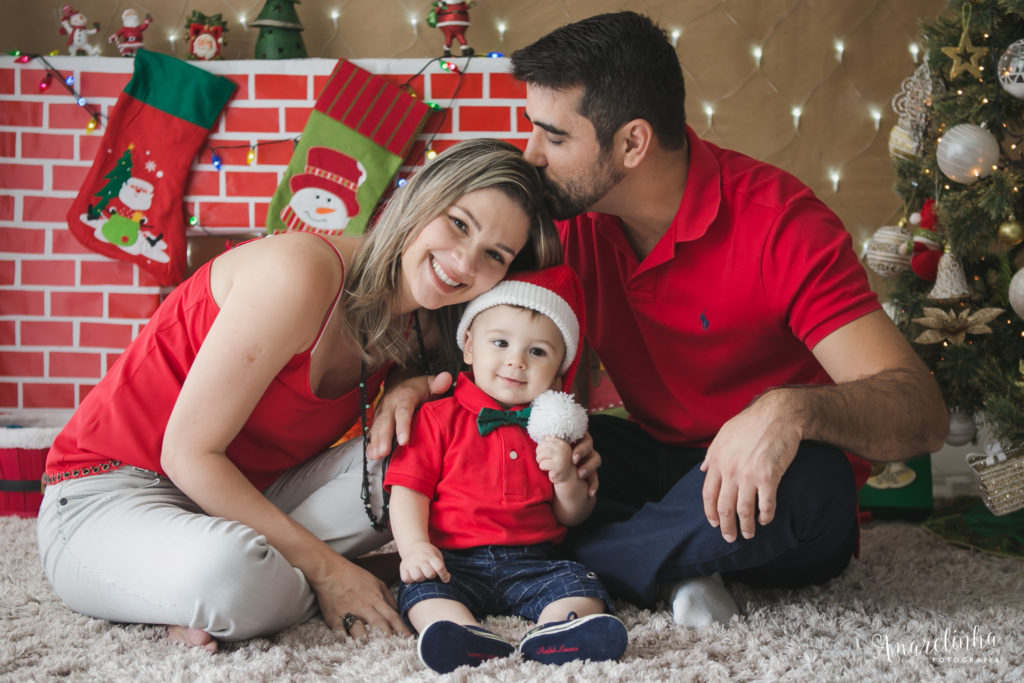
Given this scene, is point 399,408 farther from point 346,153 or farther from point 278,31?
point 278,31

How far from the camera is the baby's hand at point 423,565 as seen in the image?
4.17ft

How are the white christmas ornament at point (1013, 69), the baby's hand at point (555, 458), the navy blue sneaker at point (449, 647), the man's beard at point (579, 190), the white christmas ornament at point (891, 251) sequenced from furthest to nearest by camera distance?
the white christmas ornament at point (891, 251), the white christmas ornament at point (1013, 69), the man's beard at point (579, 190), the baby's hand at point (555, 458), the navy blue sneaker at point (449, 647)

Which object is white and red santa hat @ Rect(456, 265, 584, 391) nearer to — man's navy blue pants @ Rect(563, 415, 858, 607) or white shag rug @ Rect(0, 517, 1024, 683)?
man's navy blue pants @ Rect(563, 415, 858, 607)

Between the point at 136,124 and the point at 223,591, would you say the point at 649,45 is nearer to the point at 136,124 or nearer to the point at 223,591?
the point at 223,591

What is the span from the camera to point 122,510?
1.35m

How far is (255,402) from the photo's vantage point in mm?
1354

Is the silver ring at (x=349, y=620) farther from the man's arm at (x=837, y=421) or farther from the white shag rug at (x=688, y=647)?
the man's arm at (x=837, y=421)

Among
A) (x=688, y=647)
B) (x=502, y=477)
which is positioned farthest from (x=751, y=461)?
(x=502, y=477)

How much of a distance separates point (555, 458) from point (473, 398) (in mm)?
187

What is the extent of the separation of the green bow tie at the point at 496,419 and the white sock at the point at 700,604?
1.21 feet

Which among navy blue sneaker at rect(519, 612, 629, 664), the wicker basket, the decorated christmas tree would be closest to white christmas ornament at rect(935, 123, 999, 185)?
the decorated christmas tree

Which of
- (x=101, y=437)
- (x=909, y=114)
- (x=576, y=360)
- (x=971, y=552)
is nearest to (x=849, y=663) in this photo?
(x=576, y=360)

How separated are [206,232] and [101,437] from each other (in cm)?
141

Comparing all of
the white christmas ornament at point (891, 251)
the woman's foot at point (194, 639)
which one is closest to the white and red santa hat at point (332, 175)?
the white christmas ornament at point (891, 251)
